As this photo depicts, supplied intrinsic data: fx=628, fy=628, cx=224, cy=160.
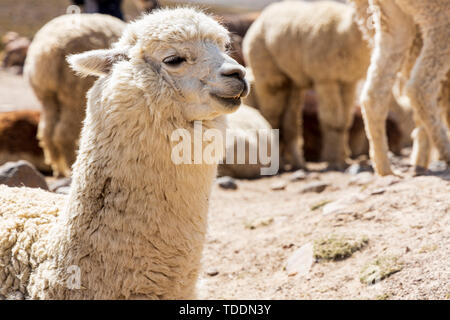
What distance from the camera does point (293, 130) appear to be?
1007 centimetres

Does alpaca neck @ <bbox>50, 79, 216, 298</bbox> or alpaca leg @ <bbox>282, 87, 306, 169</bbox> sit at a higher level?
alpaca neck @ <bbox>50, 79, 216, 298</bbox>

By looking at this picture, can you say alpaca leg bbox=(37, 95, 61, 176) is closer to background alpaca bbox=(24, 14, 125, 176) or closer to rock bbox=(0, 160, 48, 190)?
background alpaca bbox=(24, 14, 125, 176)

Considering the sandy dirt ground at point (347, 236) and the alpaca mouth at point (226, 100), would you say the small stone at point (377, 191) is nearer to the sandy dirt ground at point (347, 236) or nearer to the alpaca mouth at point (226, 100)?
the sandy dirt ground at point (347, 236)

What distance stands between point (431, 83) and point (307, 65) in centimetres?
410

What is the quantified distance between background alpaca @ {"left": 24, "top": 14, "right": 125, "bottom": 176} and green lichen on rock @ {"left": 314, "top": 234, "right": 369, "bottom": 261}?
386cm

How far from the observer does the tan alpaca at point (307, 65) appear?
8.78 meters

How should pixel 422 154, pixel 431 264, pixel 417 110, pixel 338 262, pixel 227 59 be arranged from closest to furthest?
pixel 227 59
pixel 431 264
pixel 338 262
pixel 417 110
pixel 422 154

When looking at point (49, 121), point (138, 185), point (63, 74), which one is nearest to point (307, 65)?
point (63, 74)

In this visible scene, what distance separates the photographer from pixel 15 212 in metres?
3.37

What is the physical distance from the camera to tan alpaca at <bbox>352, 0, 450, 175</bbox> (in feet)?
16.7

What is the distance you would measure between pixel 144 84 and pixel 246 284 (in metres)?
1.85

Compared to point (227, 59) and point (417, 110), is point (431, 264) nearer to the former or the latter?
point (227, 59)

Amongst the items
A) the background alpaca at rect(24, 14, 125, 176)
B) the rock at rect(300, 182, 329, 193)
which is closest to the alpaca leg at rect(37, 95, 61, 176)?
the background alpaca at rect(24, 14, 125, 176)
